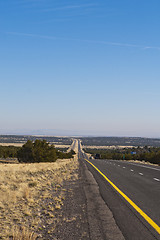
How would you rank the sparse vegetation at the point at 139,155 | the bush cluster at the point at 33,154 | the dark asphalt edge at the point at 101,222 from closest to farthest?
the dark asphalt edge at the point at 101,222 → the sparse vegetation at the point at 139,155 → the bush cluster at the point at 33,154

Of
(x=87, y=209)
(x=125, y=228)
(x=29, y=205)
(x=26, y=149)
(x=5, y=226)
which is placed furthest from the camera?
(x=26, y=149)

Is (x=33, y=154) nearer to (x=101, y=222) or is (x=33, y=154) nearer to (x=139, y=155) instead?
(x=139, y=155)

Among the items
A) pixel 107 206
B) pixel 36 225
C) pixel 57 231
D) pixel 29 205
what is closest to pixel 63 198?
pixel 29 205

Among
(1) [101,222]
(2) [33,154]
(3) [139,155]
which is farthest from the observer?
(3) [139,155]

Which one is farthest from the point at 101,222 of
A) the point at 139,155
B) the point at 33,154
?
the point at 139,155

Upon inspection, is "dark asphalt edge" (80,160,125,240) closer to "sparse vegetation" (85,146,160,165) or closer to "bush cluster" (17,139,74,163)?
"sparse vegetation" (85,146,160,165)

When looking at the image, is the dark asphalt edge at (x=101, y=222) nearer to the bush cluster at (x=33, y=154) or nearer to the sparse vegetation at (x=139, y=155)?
the sparse vegetation at (x=139, y=155)

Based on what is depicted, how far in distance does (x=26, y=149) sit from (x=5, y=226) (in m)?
60.6

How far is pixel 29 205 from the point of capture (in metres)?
10.2

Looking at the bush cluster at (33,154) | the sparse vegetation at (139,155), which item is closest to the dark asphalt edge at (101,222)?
the sparse vegetation at (139,155)

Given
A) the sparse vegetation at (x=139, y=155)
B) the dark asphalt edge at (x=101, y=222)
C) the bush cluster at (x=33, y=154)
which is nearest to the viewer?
the dark asphalt edge at (x=101, y=222)

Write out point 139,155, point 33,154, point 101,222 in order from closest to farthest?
point 101,222
point 33,154
point 139,155

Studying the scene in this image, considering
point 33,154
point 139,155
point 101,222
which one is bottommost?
point 139,155

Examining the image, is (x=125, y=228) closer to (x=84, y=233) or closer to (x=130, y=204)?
(x=84, y=233)
